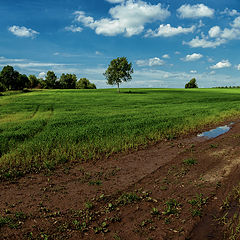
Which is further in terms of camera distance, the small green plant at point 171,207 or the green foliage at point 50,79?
the green foliage at point 50,79

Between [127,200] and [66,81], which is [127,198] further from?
[66,81]

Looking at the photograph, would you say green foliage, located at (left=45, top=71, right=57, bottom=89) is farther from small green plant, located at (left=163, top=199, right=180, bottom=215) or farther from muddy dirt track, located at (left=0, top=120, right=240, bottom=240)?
small green plant, located at (left=163, top=199, right=180, bottom=215)

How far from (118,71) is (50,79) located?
68.8 m

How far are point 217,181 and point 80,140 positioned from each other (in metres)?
8.73

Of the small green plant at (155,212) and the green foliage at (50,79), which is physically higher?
the green foliage at (50,79)

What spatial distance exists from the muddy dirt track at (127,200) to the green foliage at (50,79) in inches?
5075

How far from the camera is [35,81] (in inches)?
5207

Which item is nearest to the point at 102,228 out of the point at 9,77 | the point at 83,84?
the point at 9,77

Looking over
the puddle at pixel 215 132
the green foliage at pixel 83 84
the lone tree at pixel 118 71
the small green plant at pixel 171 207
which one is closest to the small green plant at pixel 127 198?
the small green plant at pixel 171 207

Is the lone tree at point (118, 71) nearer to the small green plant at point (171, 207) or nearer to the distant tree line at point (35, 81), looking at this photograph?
the distant tree line at point (35, 81)

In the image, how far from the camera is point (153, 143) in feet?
44.7

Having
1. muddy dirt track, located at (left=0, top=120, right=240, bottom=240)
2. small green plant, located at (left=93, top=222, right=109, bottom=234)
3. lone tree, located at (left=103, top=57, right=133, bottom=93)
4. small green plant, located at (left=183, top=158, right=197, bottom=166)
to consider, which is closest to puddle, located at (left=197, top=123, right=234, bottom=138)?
muddy dirt track, located at (left=0, top=120, right=240, bottom=240)

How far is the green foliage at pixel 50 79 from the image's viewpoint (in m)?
128

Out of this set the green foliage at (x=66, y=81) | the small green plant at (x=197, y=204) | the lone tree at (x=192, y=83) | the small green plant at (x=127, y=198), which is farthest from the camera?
the lone tree at (x=192, y=83)
